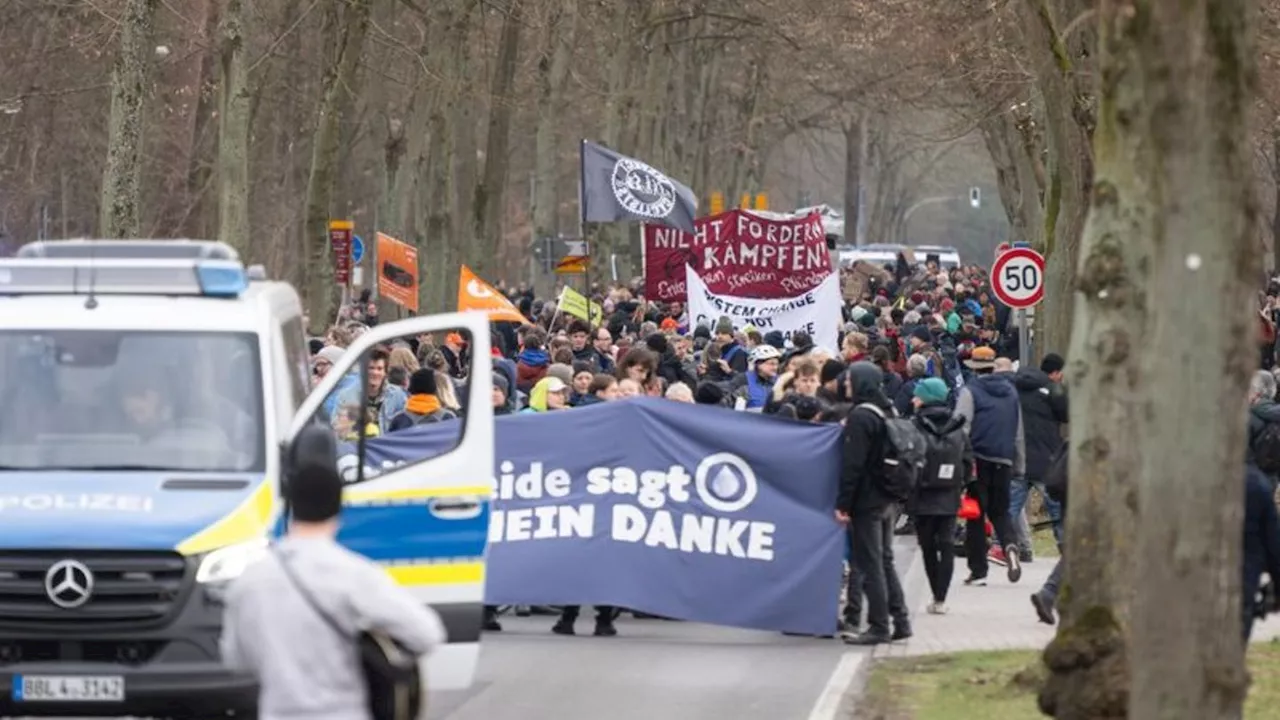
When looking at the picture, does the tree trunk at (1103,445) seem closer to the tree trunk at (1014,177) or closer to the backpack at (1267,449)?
the backpack at (1267,449)

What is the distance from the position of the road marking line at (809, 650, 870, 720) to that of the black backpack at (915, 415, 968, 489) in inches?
65.9

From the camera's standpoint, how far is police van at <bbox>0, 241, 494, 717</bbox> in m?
11.1

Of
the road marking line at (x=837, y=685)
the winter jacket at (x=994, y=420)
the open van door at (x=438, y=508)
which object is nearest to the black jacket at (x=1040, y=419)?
the winter jacket at (x=994, y=420)

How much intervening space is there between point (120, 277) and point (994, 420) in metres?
9.26

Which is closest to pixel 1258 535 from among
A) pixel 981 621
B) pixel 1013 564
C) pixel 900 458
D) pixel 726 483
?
pixel 900 458

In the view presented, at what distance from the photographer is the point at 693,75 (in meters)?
65.6

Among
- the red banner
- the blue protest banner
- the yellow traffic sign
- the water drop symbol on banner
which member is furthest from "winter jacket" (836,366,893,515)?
the yellow traffic sign

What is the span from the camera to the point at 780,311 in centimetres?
3247

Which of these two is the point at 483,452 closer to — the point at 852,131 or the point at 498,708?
the point at 498,708

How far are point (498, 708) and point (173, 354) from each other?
2520 mm

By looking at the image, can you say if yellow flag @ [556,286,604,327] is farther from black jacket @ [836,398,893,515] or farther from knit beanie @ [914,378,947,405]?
black jacket @ [836,398,893,515]

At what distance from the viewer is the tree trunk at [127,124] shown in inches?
1016

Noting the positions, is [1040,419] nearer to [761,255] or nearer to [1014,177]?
[761,255]

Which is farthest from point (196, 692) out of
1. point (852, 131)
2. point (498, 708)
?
point (852, 131)
